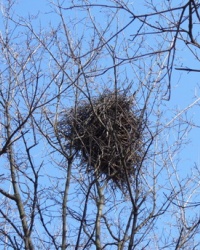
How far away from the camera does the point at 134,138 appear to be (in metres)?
6.01

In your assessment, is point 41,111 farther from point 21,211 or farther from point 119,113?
point 119,113

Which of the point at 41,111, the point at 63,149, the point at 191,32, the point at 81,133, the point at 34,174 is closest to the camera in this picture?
the point at 191,32

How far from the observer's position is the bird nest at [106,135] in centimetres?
593

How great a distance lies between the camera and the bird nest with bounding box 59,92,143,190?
233 inches

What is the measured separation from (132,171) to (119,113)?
0.86 metres

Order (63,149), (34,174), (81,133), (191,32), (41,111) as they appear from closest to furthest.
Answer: (191,32)
(34,174)
(41,111)
(63,149)
(81,133)

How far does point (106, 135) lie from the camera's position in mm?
6086

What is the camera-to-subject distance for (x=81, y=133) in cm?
665

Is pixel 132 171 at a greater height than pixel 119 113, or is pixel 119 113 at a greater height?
pixel 119 113

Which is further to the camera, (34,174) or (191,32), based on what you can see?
(34,174)

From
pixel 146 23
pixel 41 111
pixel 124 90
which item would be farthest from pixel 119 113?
pixel 146 23

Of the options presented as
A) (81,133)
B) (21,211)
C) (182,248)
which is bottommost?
(182,248)

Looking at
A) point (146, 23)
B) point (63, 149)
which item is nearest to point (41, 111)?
point (63, 149)

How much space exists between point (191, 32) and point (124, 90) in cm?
430
